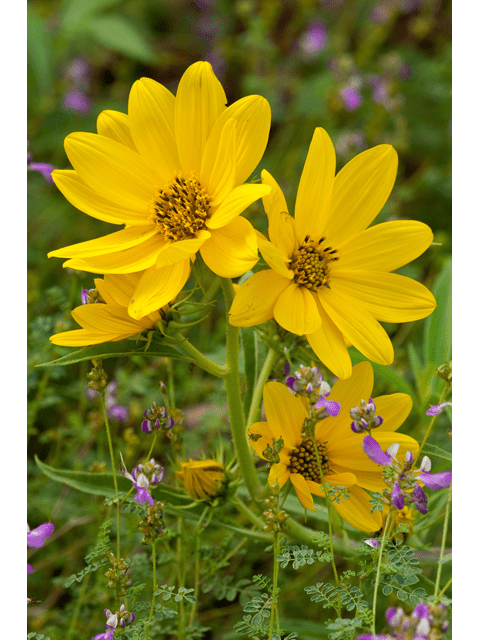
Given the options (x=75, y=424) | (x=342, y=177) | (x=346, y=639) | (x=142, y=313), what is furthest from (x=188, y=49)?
(x=346, y=639)

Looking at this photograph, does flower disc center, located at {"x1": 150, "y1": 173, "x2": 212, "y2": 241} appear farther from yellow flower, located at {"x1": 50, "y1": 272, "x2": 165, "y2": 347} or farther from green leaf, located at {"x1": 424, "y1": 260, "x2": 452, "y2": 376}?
green leaf, located at {"x1": 424, "y1": 260, "x2": 452, "y2": 376}

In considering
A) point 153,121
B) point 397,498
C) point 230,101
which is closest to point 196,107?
point 153,121

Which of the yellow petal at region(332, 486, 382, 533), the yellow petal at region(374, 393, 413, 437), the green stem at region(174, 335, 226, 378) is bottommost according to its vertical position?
the yellow petal at region(332, 486, 382, 533)

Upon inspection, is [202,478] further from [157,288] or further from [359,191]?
[359,191]

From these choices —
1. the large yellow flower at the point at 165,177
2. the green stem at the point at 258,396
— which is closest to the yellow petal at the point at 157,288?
the large yellow flower at the point at 165,177

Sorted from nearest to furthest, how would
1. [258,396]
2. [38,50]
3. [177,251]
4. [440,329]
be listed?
[177,251], [258,396], [440,329], [38,50]

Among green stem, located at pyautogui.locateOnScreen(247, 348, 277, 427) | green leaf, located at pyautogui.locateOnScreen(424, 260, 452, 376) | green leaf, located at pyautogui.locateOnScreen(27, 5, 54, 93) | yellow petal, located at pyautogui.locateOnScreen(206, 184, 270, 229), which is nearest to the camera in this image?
yellow petal, located at pyautogui.locateOnScreen(206, 184, 270, 229)

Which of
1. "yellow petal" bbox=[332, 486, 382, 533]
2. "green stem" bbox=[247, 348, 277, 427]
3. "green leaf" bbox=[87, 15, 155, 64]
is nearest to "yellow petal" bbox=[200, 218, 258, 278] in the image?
"green stem" bbox=[247, 348, 277, 427]

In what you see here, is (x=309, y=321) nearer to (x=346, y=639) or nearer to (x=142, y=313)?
(x=142, y=313)
